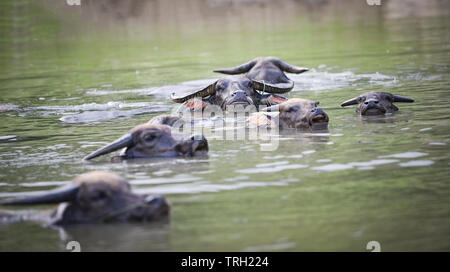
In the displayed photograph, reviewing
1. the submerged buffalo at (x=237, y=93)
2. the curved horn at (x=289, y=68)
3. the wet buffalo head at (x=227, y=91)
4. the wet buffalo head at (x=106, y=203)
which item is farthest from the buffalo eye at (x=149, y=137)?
the curved horn at (x=289, y=68)

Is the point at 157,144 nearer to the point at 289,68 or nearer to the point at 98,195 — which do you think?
the point at 98,195

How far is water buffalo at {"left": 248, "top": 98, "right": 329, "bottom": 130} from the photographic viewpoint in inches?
459

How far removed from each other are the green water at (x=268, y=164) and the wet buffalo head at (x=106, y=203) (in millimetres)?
115

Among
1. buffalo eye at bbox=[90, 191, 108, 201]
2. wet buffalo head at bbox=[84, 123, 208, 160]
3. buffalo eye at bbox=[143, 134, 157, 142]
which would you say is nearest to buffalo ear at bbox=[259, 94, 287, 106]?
wet buffalo head at bbox=[84, 123, 208, 160]

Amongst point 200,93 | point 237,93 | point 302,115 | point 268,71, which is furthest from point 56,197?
point 268,71

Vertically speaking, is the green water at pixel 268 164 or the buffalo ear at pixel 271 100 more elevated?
the buffalo ear at pixel 271 100

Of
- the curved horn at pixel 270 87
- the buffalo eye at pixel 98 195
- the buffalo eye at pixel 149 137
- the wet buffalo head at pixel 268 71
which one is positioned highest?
the wet buffalo head at pixel 268 71

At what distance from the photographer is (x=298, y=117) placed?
1186 centimetres

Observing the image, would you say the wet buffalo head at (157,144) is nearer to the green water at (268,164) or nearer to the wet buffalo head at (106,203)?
the green water at (268,164)

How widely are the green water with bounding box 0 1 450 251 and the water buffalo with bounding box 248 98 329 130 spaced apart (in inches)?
10.0

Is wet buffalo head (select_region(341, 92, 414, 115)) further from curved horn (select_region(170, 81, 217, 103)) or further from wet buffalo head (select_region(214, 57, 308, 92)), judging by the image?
wet buffalo head (select_region(214, 57, 308, 92))

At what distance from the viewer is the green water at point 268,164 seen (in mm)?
6410

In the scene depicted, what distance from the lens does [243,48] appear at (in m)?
33.5
